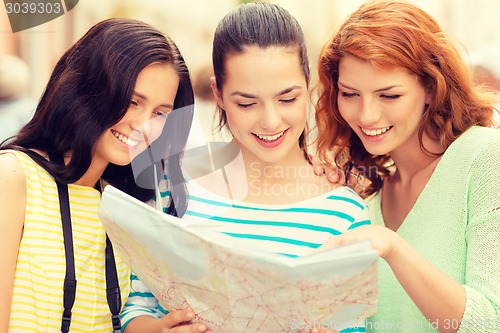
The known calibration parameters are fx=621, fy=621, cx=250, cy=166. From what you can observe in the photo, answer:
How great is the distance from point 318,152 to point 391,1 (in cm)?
46

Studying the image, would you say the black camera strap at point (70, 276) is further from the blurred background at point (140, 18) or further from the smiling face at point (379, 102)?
the blurred background at point (140, 18)

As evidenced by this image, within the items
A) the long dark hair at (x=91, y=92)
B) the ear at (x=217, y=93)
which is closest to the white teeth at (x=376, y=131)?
the ear at (x=217, y=93)

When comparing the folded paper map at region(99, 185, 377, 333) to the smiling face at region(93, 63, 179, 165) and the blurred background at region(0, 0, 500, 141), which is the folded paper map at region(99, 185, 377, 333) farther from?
the blurred background at region(0, 0, 500, 141)

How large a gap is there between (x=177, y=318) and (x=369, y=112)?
0.65 meters

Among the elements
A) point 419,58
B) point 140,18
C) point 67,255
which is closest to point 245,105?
point 419,58

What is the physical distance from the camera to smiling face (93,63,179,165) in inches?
58.3

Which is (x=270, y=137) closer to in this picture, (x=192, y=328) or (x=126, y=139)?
(x=126, y=139)

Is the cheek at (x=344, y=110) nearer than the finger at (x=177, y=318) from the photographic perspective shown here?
No

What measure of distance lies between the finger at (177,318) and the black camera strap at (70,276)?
228 mm

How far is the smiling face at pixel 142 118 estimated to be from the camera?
4.86 ft

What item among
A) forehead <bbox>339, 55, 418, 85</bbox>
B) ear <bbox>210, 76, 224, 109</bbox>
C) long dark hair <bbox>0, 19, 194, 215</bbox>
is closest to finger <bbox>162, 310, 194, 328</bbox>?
long dark hair <bbox>0, 19, 194, 215</bbox>

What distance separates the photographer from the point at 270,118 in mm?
1412

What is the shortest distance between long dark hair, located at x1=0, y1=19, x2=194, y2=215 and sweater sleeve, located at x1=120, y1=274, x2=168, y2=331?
8.1 inches

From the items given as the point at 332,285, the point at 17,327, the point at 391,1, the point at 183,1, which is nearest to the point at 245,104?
the point at 391,1
